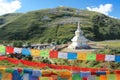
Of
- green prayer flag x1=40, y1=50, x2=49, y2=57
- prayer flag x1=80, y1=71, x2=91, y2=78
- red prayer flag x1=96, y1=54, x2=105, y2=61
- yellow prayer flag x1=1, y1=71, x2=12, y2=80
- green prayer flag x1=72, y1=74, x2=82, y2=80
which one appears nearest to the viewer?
yellow prayer flag x1=1, y1=71, x2=12, y2=80

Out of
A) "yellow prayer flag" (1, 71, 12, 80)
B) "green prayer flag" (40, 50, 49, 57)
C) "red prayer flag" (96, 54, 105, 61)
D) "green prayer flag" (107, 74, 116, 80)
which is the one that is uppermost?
"green prayer flag" (40, 50, 49, 57)

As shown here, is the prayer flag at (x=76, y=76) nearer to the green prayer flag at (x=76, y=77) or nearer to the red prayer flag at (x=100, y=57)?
the green prayer flag at (x=76, y=77)

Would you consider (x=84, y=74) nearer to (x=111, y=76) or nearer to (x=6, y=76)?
(x=111, y=76)

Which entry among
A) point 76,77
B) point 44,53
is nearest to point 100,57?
point 44,53

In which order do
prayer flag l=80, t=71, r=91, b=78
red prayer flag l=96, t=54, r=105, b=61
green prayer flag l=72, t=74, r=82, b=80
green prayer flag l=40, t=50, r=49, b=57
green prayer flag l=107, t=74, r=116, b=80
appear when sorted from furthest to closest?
red prayer flag l=96, t=54, r=105, b=61 → green prayer flag l=40, t=50, r=49, b=57 → green prayer flag l=107, t=74, r=116, b=80 → prayer flag l=80, t=71, r=91, b=78 → green prayer flag l=72, t=74, r=82, b=80

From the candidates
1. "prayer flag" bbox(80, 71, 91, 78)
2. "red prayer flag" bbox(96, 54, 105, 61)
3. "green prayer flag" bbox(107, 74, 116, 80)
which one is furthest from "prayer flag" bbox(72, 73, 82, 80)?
"red prayer flag" bbox(96, 54, 105, 61)

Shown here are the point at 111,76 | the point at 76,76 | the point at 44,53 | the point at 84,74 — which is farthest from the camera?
the point at 44,53

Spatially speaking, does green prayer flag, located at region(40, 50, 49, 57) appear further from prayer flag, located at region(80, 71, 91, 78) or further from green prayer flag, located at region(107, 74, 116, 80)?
prayer flag, located at region(80, 71, 91, 78)

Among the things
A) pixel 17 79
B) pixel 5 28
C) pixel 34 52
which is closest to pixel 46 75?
pixel 17 79

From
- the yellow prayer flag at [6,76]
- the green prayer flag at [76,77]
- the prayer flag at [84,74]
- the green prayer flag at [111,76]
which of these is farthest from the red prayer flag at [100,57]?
the yellow prayer flag at [6,76]

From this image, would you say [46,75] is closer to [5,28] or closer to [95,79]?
[95,79]

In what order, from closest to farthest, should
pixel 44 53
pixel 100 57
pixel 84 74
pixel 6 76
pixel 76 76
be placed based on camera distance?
pixel 6 76 → pixel 76 76 → pixel 84 74 → pixel 44 53 → pixel 100 57

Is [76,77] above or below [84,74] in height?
below

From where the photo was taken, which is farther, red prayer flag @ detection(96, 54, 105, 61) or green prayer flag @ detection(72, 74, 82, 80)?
red prayer flag @ detection(96, 54, 105, 61)
